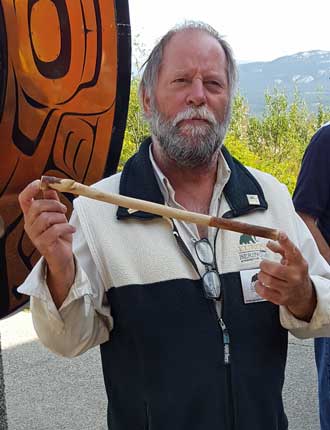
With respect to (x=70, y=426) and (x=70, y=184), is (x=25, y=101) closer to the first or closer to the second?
(x=70, y=184)

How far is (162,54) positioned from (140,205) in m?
0.63

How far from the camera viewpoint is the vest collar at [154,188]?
1649 mm

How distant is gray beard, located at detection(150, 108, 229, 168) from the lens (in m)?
1.68

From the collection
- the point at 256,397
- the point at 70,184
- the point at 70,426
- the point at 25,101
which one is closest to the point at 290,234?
the point at 256,397

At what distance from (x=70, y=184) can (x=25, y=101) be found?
1041 millimetres

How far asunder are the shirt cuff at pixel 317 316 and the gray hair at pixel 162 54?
61 cm

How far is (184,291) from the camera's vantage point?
1562 millimetres

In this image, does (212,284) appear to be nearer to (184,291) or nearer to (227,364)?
(184,291)

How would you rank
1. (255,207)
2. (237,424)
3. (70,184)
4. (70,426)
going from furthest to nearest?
1. (70,426)
2. (255,207)
3. (237,424)
4. (70,184)

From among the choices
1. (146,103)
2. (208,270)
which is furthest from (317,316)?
(146,103)

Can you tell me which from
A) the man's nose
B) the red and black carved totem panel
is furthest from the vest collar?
the red and black carved totem panel

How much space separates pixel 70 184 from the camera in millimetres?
1285

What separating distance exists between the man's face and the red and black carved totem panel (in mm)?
688

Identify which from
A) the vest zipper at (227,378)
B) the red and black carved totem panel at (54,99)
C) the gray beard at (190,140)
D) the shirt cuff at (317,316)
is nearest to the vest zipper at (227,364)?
the vest zipper at (227,378)
